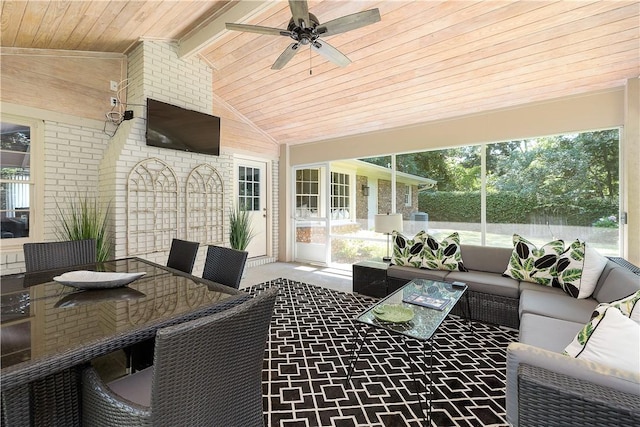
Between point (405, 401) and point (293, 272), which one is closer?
point (405, 401)

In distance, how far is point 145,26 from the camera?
3.29 meters

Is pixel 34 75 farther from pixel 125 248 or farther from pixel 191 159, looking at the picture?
pixel 125 248

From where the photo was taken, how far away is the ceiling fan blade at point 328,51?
2.36m

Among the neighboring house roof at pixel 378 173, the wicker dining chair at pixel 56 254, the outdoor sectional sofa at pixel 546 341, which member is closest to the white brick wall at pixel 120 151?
the wicker dining chair at pixel 56 254

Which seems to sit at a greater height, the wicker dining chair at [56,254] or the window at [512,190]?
the window at [512,190]

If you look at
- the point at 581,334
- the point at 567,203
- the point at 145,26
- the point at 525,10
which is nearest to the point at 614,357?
the point at 581,334

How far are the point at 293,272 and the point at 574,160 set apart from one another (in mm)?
4278

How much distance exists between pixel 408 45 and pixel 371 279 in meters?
2.80

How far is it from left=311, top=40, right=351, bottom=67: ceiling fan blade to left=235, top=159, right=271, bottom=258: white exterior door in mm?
3484

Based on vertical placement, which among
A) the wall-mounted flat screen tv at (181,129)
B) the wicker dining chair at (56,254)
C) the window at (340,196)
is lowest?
the wicker dining chair at (56,254)

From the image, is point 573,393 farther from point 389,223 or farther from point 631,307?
point 389,223

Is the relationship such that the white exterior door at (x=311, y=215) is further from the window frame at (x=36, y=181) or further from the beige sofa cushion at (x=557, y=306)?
the window frame at (x=36, y=181)

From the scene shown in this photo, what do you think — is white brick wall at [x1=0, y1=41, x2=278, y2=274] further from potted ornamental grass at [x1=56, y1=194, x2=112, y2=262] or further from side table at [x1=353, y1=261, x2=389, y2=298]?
side table at [x1=353, y1=261, x2=389, y2=298]

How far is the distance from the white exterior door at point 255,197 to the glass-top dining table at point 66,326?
4031 millimetres
